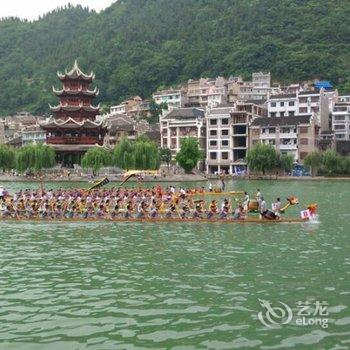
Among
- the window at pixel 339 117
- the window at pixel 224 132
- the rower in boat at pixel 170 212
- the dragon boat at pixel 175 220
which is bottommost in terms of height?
the dragon boat at pixel 175 220

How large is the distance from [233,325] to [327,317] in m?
2.31

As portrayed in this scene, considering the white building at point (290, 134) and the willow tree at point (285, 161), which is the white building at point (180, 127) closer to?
the white building at point (290, 134)

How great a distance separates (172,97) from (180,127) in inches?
1932

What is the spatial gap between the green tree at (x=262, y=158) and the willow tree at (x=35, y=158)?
29420 millimetres

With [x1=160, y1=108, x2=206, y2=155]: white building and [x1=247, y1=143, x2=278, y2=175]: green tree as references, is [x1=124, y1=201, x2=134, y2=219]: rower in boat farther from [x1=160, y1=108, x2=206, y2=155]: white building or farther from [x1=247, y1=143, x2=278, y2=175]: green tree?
[x1=160, y1=108, x2=206, y2=155]: white building

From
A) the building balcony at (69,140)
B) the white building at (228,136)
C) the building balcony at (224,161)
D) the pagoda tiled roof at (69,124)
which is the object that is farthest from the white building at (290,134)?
the building balcony at (69,140)

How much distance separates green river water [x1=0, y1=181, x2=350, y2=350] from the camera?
12.4 meters

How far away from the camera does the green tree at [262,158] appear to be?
8488cm

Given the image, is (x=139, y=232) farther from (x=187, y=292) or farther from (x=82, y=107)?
(x=82, y=107)

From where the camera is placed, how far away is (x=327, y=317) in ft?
44.2

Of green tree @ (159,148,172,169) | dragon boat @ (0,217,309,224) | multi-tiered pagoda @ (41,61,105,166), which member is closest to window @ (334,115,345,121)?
green tree @ (159,148,172,169)

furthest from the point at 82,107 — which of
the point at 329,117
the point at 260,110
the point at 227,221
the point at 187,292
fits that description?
the point at 187,292

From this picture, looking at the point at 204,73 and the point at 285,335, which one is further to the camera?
the point at 204,73

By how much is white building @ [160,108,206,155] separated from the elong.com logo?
283 ft
